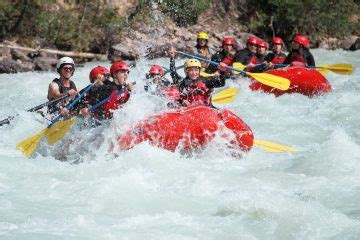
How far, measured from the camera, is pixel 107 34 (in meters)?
15.9

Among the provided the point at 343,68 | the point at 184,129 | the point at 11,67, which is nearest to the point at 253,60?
the point at 343,68

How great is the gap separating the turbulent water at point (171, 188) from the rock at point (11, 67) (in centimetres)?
537

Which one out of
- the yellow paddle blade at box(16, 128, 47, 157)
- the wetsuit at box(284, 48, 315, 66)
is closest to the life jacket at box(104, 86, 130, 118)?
the yellow paddle blade at box(16, 128, 47, 157)

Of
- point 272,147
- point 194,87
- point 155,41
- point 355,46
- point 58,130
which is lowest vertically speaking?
point 355,46

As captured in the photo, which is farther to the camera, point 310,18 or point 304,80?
point 310,18

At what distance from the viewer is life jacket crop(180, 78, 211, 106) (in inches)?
284

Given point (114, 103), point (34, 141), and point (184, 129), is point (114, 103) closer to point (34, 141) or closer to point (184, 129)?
point (184, 129)

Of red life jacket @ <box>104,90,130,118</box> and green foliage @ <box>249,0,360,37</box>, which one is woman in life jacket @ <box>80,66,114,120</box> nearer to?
red life jacket @ <box>104,90,130,118</box>

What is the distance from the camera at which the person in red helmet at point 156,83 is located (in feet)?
23.8

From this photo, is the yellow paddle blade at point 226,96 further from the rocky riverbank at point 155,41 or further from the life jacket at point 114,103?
the rocky riverbank at point 155,41

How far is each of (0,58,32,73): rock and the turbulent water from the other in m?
5.37

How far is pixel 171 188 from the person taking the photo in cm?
550

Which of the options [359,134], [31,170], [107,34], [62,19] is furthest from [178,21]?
[31,170]

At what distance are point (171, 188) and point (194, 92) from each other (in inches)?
78.6
